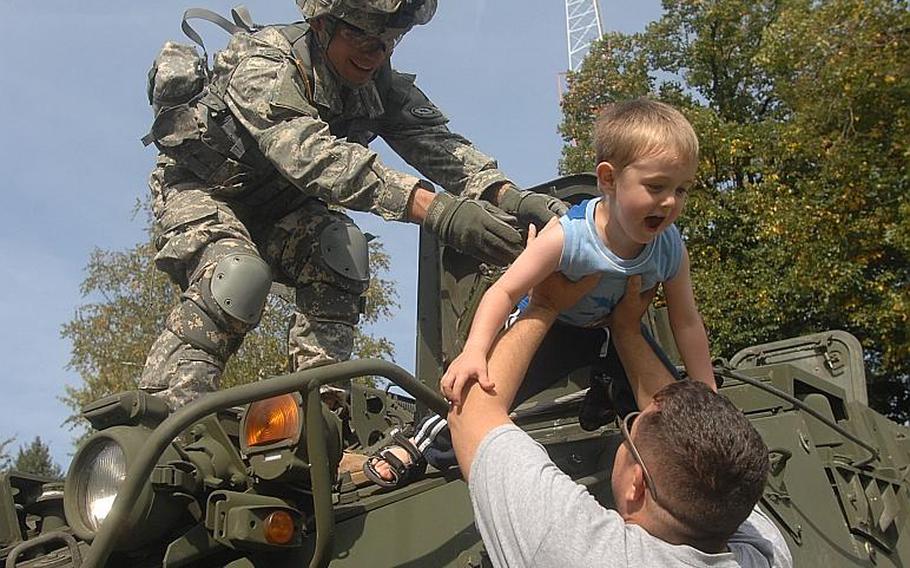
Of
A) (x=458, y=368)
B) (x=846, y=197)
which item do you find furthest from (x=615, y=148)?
(x=846, y=197)

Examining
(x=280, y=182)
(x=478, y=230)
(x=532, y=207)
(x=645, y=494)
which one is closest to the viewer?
(x=645, y=494)

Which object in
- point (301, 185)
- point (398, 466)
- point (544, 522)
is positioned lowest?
point (544, 522)

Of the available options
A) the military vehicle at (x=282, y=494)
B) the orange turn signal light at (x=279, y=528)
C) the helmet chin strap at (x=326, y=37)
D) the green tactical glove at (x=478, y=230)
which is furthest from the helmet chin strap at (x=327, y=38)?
the orange turn signal light at (x=279, y=528)

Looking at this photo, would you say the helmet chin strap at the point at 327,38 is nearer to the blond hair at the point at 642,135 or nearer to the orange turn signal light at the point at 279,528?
the blond hair at the point at 642,135

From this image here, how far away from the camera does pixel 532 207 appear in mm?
4160

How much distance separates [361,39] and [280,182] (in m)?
0.66

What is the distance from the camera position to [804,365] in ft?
21.3

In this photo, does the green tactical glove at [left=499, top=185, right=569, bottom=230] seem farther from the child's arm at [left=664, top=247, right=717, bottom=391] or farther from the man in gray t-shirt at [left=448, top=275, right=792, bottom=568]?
the man in gray t-shirt at [left=448, top=275, right=792, bottom=568]

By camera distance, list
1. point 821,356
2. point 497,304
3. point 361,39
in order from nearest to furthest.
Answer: point 497,304 < point 361,39 < point 821,356

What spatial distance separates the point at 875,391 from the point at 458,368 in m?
18.8

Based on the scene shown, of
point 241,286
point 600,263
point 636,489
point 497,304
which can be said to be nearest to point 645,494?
point 636,489

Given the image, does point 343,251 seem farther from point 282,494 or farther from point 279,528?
point 279,528

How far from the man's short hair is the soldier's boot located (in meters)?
2.07

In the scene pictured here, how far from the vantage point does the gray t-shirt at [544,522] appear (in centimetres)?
223
